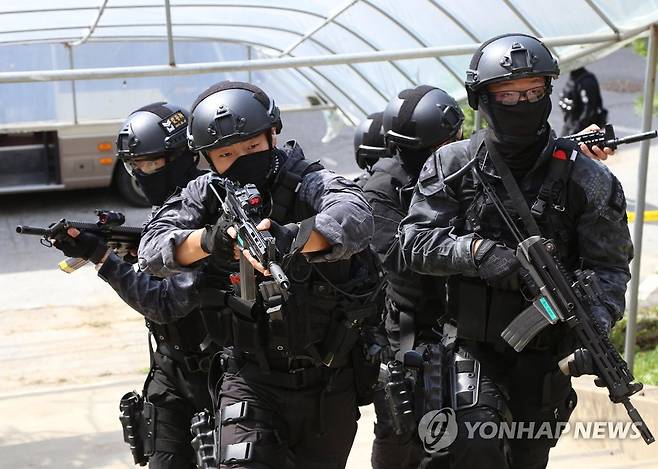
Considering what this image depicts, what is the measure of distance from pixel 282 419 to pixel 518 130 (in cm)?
134

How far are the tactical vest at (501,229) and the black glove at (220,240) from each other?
102 centimetres

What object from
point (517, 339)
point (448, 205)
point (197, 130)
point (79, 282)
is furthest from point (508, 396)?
point (79, 282)

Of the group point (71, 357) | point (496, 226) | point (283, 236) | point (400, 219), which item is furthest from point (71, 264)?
point (71, 357)

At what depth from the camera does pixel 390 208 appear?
194 inches

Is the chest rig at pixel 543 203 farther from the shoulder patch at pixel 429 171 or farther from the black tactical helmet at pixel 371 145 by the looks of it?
the black tactical helmet at pixel 371 145

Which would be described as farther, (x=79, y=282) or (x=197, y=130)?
(x=79, y=282)

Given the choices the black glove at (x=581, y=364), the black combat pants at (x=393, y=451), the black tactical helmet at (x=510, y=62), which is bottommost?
the black combat pants at (x=393, y=451)

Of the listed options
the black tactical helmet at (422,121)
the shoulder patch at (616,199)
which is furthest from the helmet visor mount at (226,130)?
the black tactical helmet at (422,121)

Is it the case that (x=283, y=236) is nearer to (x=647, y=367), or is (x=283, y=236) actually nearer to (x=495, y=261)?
(x=495, y=261)

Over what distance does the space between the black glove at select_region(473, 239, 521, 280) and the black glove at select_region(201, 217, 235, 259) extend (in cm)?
93

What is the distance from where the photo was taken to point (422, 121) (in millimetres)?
5152

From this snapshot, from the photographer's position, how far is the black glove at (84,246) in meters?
4.64

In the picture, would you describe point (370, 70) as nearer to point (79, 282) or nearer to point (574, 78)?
point (79, 282)

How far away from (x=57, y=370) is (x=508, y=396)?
4.90 m
